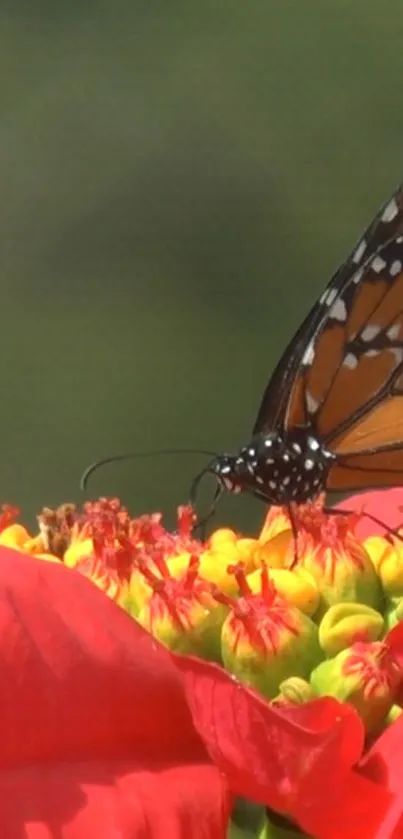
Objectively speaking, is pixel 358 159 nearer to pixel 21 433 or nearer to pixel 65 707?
pixel 21 433

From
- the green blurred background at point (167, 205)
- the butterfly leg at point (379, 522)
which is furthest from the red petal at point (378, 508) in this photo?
the green blurred background at point (167, 205)

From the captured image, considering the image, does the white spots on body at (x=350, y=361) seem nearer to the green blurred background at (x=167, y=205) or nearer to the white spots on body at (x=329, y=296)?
the white spots on body at (x=329, y=296)

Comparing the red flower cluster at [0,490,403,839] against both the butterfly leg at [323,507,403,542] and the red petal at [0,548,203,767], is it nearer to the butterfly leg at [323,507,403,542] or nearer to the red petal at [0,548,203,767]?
the red petal at [0,548,203,767]

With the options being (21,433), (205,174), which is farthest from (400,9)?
(21,433)

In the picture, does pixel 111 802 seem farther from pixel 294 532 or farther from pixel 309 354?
pixel 309 354

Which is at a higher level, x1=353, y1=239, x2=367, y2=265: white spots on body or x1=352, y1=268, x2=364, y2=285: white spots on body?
x1=353, y1=239, x2=367, y2=265: white spots on body

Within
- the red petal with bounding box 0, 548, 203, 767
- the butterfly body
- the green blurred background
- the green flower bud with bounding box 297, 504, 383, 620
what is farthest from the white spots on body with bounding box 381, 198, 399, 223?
the green blurred background
